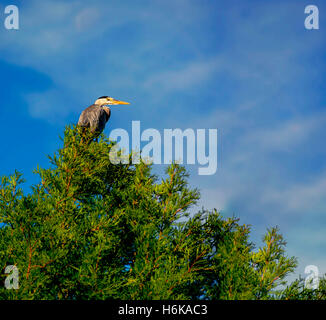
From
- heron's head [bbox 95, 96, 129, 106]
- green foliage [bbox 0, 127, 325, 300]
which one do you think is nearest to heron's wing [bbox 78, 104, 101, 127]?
heron's head [bbox 95, 96, 129, 106]

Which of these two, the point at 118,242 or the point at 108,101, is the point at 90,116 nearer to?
the point at 108,101

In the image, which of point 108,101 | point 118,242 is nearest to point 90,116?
point 108,101

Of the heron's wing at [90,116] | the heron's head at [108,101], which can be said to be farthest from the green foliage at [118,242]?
the heron's head at [108,101]

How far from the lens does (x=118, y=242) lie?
559 cm

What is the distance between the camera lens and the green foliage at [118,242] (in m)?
5.04

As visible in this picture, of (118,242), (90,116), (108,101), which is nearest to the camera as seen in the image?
(118,242)

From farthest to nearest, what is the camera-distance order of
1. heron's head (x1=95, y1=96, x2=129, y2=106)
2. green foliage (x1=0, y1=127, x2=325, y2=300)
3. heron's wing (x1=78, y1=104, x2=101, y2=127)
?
heron's head (x1=95, y1=96, x2=129, y2=106)
heron's wing (x1=78, y1=104, x2=101, y2=127)
green foliage (x1=0, y1=127, x2=325, y2=300)

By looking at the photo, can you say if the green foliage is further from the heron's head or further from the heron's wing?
the heron's head

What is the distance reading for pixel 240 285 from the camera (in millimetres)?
5547

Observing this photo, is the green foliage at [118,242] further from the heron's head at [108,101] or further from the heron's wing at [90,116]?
the heron's head at [108,101]

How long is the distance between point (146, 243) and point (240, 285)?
61.2 inches

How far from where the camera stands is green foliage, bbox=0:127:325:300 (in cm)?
504
